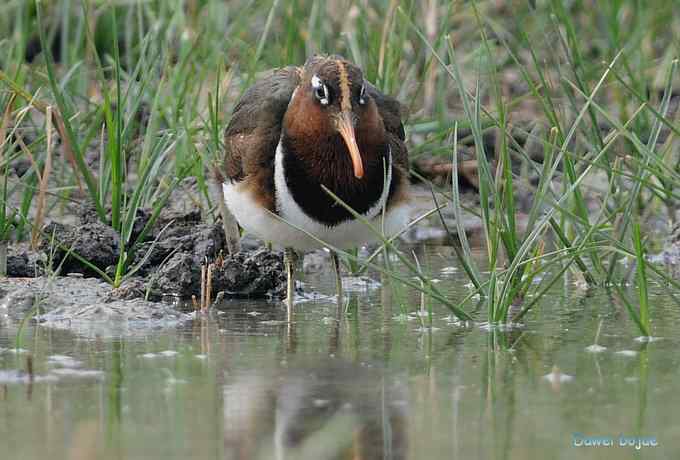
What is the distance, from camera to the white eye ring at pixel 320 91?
5711 millimetres

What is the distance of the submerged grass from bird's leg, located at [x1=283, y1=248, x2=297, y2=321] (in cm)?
42

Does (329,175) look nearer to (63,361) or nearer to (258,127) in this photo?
(258,127)

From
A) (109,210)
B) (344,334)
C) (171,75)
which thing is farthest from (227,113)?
(344,334)

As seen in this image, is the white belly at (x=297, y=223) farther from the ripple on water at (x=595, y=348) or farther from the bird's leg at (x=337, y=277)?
the ripple on water at (x=595, y=348)

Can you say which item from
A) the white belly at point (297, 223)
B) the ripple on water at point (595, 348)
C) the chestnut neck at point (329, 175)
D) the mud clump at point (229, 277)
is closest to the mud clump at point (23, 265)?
the mud clump at point (229, 277)

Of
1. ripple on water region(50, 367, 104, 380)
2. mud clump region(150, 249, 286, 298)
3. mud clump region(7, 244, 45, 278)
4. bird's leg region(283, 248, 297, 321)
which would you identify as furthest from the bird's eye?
ripple on water region(50, 367, 104, 380)

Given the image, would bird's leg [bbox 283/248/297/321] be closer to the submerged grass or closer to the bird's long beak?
the submerged grass

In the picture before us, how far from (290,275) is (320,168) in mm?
545

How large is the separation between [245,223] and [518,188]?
2.96m

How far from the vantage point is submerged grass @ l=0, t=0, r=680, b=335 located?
5.47 metres

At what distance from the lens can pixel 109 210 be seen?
6828 mm

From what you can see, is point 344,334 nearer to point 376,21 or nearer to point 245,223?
point 245,223

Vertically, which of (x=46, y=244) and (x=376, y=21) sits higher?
(x=376, y=21)

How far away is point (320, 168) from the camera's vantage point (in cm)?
585
